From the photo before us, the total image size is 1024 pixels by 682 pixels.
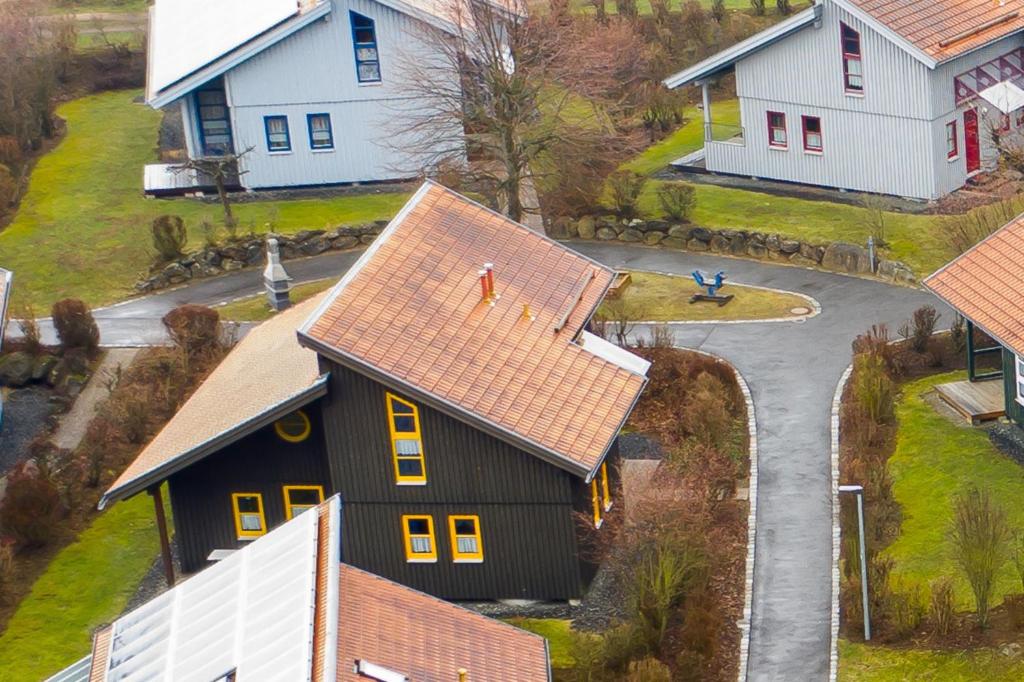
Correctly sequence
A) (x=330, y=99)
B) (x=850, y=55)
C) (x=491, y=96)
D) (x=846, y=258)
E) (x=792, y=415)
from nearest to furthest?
1. (x=792, y=415)
2. (x=846, y=258)
3. (x=491, y=96)
4. (x=850, y=55)
5. (x=330, y=99)

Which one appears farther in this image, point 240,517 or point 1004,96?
point 1004,96

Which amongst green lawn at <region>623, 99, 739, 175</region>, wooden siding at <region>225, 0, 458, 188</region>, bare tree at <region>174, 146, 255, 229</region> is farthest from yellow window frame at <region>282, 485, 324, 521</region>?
green lawn at <region>623, 99, 739, 175</region>

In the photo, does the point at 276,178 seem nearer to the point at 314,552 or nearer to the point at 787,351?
the point at 787,351

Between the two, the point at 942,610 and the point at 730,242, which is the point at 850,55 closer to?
the point at 730,242

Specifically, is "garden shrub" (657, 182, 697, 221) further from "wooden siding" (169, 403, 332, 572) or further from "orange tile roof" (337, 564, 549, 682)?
"orange tile roof" (337, 564, 549, 682)

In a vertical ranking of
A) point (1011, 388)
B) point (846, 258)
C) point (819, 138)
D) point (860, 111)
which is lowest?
point (1011, 388)

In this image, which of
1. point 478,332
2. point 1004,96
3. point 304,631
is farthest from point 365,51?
point 304,631
